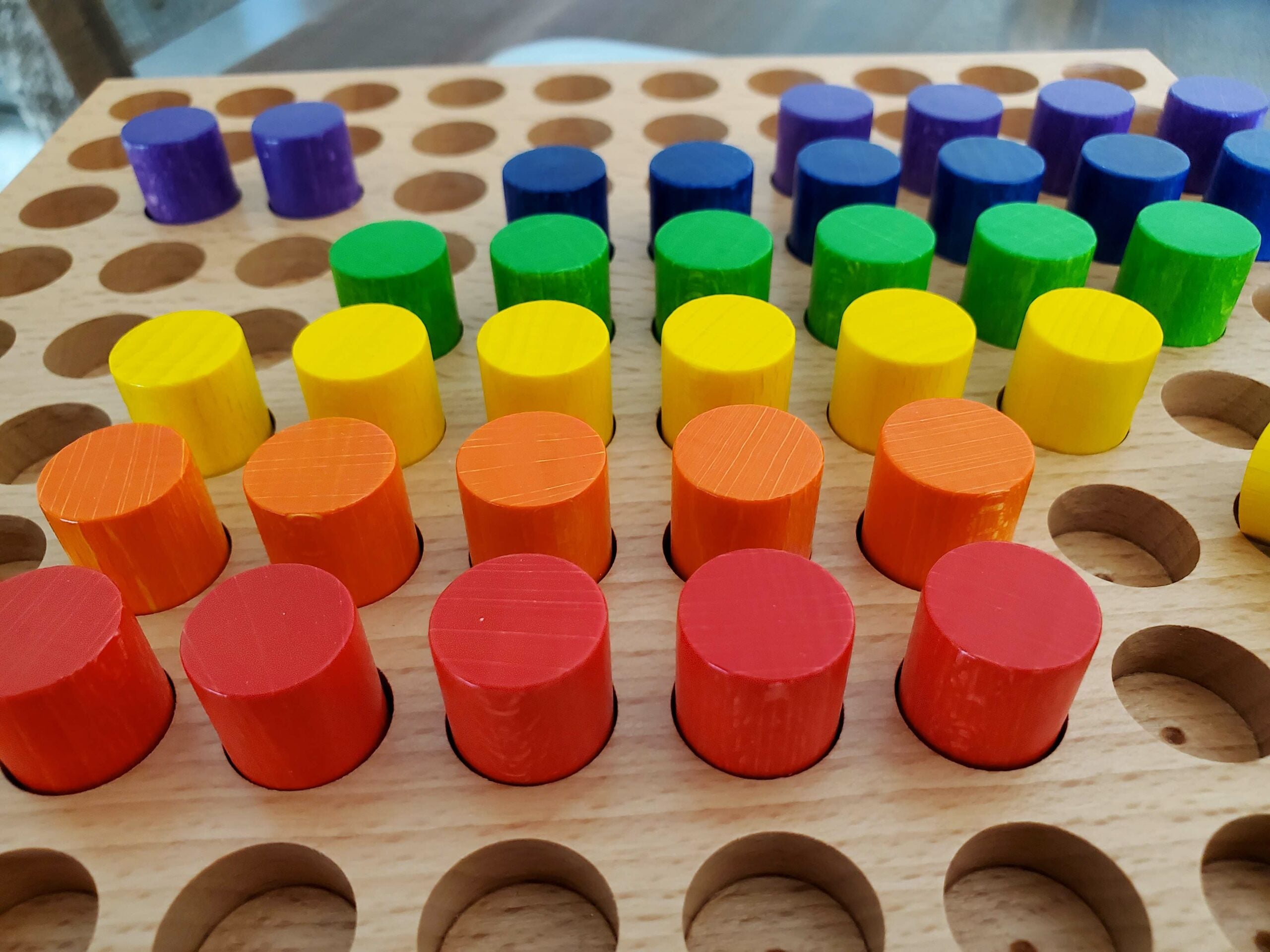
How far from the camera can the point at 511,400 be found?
1.93 ft

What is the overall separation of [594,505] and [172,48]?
3.70 feet

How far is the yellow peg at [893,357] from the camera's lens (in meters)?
0.58

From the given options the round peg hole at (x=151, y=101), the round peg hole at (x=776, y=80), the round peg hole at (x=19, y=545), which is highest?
the round peg hole at (x=151, y=101)

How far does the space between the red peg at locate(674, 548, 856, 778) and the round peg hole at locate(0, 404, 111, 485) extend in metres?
0.49

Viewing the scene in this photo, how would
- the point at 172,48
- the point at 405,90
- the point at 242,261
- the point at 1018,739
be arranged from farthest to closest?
1. the point at 172,48
2. the point at 405,90
3. the point at 242,261
4. the point at 1018,739

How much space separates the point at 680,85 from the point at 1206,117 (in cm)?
54

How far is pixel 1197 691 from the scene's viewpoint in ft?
1.78

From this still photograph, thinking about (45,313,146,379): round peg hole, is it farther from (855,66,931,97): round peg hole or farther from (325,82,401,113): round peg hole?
(855,66,931,97): round peg hole

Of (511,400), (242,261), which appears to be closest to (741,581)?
(511,400)

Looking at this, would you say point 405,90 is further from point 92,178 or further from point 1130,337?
point 1130,337

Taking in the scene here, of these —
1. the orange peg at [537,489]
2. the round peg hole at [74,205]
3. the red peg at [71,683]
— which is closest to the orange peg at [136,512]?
the red peg at [71,683]

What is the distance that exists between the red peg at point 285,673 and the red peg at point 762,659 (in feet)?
0.53

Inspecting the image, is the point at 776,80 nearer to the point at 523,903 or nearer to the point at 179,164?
the point at 179,164

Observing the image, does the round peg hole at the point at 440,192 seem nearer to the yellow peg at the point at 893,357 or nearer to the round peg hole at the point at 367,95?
the round peg hole at the point at 367,95
